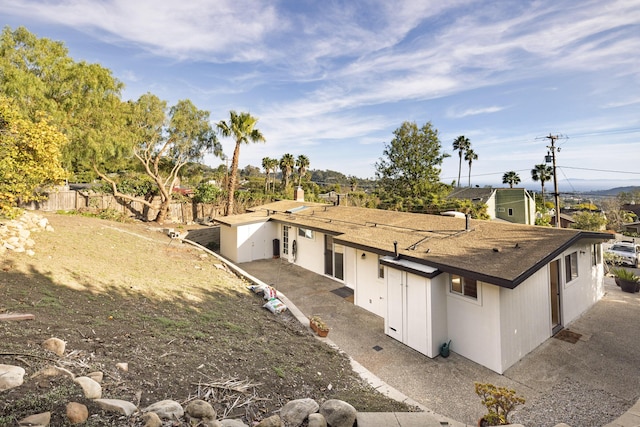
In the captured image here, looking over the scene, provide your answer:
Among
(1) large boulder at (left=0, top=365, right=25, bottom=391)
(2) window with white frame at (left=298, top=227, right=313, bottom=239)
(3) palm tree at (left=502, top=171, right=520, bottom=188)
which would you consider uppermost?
(3) palm tree at (left=502, top=171, right=520, bottom=188)

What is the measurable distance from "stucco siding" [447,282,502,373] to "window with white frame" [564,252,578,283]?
4.03m

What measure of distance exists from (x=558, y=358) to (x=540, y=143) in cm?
2002

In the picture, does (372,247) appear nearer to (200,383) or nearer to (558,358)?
(558,358)

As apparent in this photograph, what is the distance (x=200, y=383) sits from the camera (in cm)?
445

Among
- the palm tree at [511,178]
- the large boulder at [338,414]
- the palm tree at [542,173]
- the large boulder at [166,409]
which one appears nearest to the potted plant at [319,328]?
the large boulder at [338,414]

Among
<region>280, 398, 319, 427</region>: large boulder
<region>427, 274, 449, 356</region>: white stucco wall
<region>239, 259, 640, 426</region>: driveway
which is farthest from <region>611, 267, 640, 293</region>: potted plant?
<region>280, 398, 319, 427</region>: large boulder

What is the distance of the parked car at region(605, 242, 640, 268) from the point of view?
17619 millimetres

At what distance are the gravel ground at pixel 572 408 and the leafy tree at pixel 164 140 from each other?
23.1m

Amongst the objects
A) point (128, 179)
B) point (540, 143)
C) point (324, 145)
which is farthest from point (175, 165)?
point (540, 143)

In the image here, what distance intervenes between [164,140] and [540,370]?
25.4 meters

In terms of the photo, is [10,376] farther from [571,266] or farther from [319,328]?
[571,266]

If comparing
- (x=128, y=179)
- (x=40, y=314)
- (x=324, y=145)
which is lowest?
(x=40, y=314)

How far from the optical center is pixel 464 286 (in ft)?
25.2

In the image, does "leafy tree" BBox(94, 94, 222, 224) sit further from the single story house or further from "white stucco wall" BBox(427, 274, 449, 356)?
"white stucco wall" BBox(427, 274, 449, 356)
